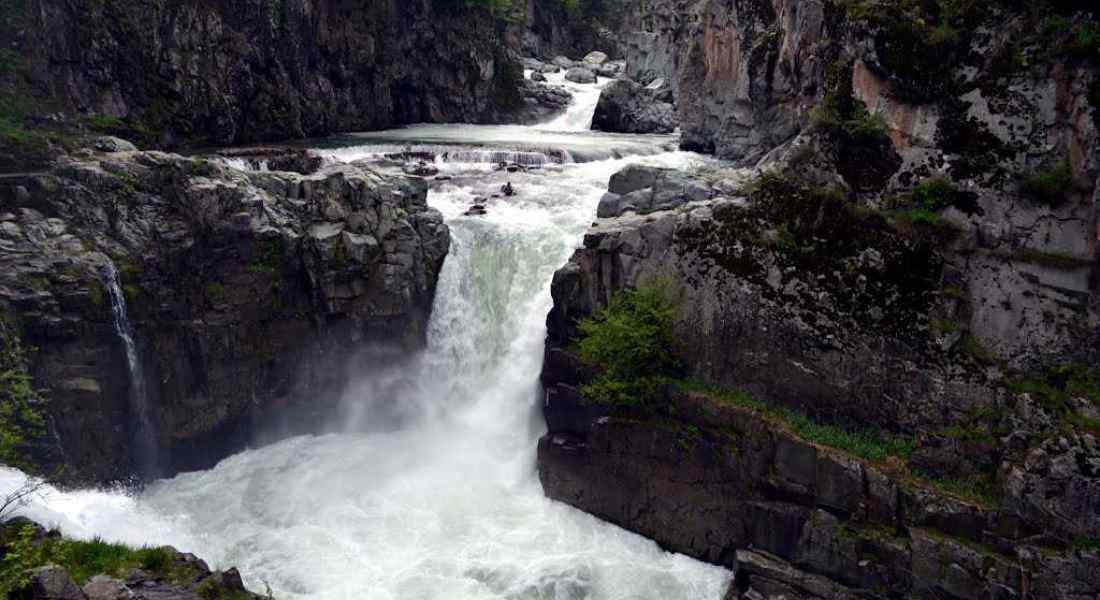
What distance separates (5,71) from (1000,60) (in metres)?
31.1

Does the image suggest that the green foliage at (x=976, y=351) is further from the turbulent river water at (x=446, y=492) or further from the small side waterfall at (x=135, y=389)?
the small side waterfall at (x=135, y=389)

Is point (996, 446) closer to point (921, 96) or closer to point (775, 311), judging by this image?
point (775, 311)

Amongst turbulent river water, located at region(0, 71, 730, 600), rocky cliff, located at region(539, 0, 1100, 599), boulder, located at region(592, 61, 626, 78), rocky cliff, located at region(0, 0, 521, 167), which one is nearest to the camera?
rocky cliff, located at region(539, 0, 1100, 599)

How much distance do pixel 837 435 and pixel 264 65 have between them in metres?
33.4

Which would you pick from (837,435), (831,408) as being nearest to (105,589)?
(837,435)

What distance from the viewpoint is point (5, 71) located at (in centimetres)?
2962

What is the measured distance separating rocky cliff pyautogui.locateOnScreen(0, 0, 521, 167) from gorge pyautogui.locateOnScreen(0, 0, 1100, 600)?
1954mm

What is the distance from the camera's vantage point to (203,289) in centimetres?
2358

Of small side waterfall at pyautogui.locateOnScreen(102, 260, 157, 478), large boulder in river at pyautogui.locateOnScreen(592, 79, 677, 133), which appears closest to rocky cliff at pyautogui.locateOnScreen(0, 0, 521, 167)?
small side waterfall at pyautogui.locateOnScreen(102, 260, 157, 478)

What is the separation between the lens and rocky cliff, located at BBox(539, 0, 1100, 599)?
17.0 m

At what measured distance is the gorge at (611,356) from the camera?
57.6 feet

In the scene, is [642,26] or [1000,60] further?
[642,26]

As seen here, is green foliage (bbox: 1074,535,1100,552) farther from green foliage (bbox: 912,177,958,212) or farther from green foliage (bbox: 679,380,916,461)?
green foliage (bbox: 912,177,958,212)

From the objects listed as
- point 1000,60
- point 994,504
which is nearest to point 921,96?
point 1000,60
